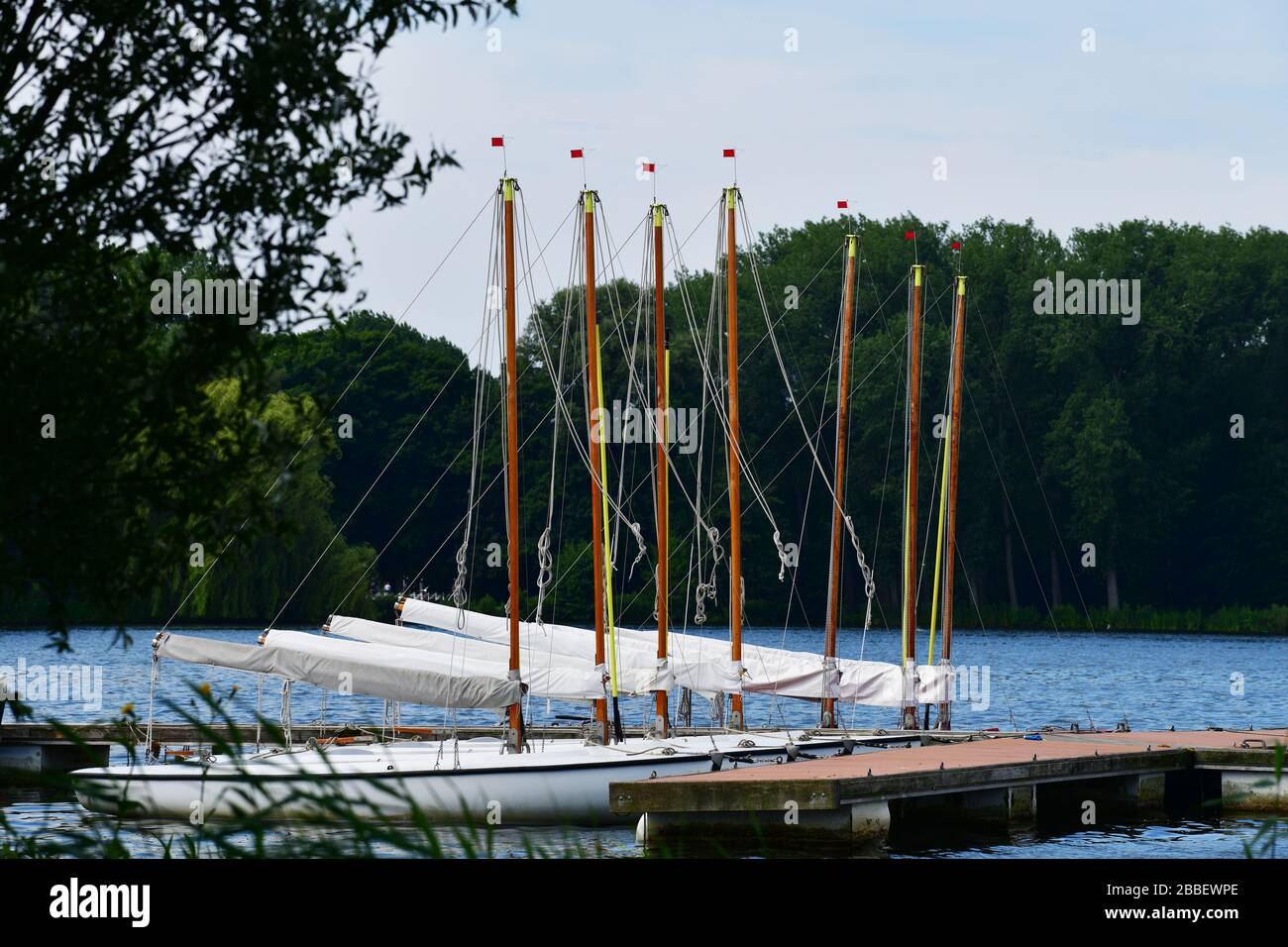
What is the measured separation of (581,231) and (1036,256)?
6247 centimetres

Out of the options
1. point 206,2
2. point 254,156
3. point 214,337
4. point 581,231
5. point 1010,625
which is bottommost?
point 1010,625

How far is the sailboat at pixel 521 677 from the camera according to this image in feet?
71.1

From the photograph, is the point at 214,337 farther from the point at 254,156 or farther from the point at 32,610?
the point at 32,610

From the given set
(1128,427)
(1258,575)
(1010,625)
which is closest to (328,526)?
(1010,625)

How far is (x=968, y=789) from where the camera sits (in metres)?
21.1

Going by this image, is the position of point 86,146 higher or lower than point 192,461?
higher

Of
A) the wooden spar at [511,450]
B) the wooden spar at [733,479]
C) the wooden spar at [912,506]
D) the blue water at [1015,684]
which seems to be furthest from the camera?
the blue water at [1015,684]

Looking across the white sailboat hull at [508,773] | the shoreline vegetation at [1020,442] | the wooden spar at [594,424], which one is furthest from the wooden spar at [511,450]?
the shoreline vegetation at [1020,442]

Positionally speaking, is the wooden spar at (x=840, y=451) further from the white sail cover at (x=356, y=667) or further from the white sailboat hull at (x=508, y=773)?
the white sail cover at (x=356, y=667)

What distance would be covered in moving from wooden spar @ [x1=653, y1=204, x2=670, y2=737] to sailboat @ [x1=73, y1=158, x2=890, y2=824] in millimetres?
31

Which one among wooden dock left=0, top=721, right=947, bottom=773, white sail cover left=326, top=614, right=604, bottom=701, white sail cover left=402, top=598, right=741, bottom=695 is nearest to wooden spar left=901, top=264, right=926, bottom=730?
wooden dock left=0, top=721, right=947, bottom=773

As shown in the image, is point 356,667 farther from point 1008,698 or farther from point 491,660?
point 1008,698

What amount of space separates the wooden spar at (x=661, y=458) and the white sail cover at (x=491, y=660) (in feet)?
3.89
